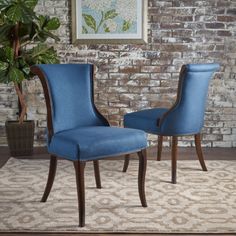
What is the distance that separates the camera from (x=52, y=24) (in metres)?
3.85

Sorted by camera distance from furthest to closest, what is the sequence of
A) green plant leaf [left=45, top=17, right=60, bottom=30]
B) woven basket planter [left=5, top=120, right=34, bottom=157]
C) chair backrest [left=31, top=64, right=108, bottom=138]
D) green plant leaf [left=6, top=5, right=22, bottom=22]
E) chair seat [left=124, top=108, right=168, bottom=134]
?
1. woven basket planter [left=5, top=120, right=34, bottom=157]
2. green plant leaf [left=45, top=17, right=60, bottom=30]
3. green plant leaf [left=6, top=5, right=22, bottom=22]
4. chair seat [left=124, top=108, right=168, bottom=134]
5. chair backrest [left=31, top=64, right=108, bottom=138]

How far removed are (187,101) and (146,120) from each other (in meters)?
0.37

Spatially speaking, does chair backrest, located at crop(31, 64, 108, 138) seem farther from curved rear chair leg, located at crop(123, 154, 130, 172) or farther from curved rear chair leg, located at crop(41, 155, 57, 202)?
curved rear chair leg, located at crop(123, 154, 130, 172)

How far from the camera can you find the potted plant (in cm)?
365

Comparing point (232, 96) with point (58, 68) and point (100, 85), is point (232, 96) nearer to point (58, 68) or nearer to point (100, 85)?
point (100, 85)

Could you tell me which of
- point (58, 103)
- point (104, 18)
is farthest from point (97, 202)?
point (104, 18)

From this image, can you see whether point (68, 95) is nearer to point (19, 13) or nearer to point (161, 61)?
point (19, 13)

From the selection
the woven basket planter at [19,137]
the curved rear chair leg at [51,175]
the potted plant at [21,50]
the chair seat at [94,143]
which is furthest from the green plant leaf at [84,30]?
the curved rear chair leg at [51,175]

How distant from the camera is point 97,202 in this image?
2773 millimetres

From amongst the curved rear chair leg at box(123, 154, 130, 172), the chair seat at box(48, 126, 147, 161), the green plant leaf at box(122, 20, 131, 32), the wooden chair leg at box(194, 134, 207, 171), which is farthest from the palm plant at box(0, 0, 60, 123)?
the wooden chair leg at box(194, 134, 207, 171)

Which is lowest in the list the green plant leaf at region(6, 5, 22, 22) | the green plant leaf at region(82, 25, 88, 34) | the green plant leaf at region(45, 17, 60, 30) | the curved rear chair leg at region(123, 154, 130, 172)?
the curved rear chair leg at region(123, 154, 130, 172)

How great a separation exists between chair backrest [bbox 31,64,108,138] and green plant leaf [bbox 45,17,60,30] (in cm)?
110

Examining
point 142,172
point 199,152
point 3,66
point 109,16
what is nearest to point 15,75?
point 3,66

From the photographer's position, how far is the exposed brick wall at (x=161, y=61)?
420 cm
